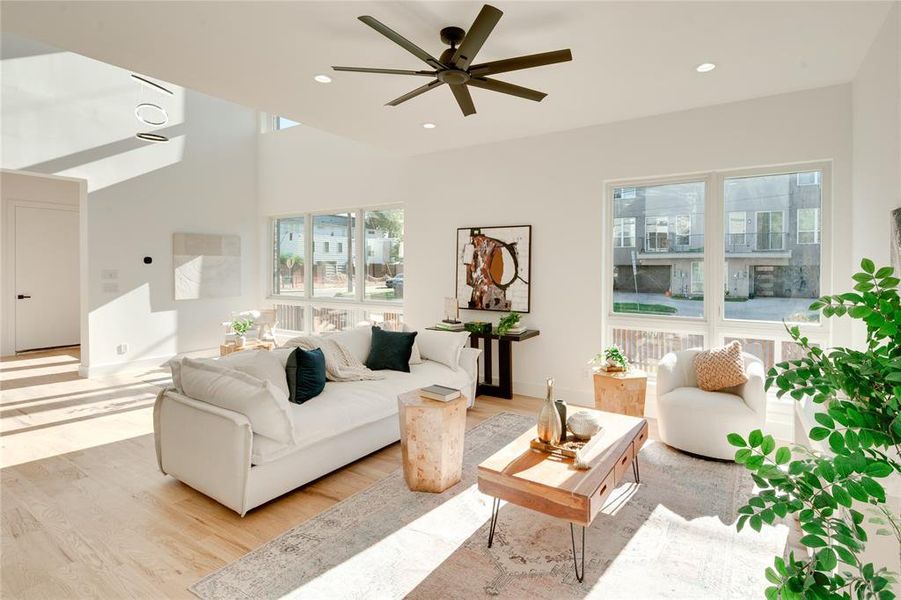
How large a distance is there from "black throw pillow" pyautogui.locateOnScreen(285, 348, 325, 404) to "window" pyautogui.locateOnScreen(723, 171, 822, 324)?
3.70 meters

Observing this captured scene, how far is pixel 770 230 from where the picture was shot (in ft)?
13.6

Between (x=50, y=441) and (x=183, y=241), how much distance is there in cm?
382

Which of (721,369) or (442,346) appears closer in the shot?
(721,369)

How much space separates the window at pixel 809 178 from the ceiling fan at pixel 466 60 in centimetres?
259

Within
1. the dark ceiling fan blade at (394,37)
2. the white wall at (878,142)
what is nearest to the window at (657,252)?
the white wall at (878,142)

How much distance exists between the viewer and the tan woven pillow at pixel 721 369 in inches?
141

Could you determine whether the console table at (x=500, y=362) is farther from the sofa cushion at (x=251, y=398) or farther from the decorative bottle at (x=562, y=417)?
the sofa cushion at (x=251, y=398)

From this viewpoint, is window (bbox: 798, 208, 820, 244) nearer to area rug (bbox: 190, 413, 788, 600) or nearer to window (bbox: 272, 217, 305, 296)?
area rug (bbox: 190, 413, 788, 600)

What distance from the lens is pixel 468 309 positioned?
5.75 meters

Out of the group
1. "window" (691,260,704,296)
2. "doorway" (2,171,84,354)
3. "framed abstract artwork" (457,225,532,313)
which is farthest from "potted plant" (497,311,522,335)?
Result: "doorway" (2,171,84,354)

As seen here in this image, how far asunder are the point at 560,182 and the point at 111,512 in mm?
4695

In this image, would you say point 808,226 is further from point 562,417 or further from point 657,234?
point 562,417

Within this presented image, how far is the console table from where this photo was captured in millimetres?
5008

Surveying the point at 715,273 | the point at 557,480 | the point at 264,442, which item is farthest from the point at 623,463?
the point at 715,273
